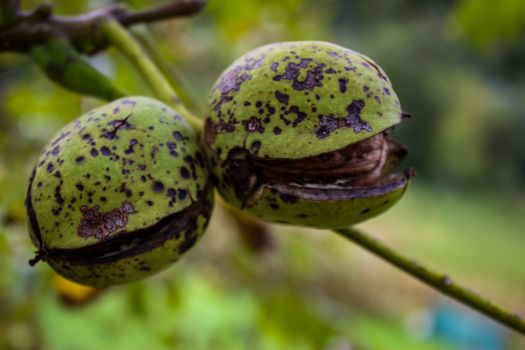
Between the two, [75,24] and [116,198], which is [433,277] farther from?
[75,24]

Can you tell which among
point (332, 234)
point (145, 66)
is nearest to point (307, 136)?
point (145, 66)

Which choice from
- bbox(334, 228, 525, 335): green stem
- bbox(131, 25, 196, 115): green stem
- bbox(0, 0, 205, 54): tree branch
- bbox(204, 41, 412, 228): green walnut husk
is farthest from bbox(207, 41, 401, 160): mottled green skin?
bbox(131, 25, 196, 115): green stem

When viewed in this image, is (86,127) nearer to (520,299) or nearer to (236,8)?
(236,8)

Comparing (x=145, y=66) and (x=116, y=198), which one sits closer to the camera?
(x=116, y=198)

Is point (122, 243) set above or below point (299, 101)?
below

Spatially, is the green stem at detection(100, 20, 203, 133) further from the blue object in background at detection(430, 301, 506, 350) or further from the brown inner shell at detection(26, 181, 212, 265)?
the blue object in background at detection(430, 301, 506, 350)

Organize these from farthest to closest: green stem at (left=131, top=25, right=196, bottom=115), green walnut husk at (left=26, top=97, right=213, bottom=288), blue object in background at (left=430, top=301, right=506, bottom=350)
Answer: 1. blue object in background at (left=430, top=301, right=506, bottom=350)
2. green stem at (left=131, top=25, right=196, bottom=115)
3. green walnut husk at (left=26, top=97, right=213, bottom=288)

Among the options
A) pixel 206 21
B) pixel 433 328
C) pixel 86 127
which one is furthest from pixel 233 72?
pixel 433 328
